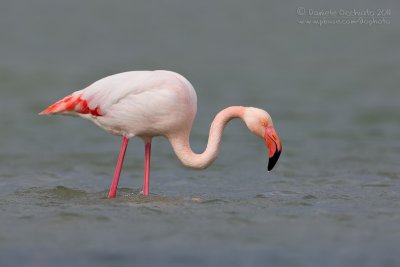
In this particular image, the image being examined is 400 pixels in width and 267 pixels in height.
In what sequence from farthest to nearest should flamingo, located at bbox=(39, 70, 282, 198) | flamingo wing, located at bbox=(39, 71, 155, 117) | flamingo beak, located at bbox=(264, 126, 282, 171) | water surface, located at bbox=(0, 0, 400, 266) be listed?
1. flamingo wing, located at bbox=(39, 71, 155, 117)
2. flamingo, located at bbox=(39, 70, 282, 198)
3. flamingo beak, located at bbox=(264, 126, 282, 171)
4. water surface, located at bbox=(0, 0, 400, 266)

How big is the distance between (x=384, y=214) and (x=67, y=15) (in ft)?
60.8

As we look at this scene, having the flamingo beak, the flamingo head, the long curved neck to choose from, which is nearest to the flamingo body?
the long curved neck

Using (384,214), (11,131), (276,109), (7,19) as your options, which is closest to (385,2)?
(276,109)

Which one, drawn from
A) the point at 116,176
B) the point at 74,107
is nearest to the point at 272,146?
the point at 116,176

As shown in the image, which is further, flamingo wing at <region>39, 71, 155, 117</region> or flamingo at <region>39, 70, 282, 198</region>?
flamingo wing at <region>39, 71, 155, 117</region>

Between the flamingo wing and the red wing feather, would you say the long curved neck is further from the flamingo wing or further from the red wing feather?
the red wing feather

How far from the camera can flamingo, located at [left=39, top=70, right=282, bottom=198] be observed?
8805 mm

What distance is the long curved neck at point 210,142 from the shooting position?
901cm

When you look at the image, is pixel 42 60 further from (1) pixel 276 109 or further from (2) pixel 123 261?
(2) pixel 123 261

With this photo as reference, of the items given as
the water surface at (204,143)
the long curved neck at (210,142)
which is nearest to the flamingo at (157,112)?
the long curved neck at (210,142)

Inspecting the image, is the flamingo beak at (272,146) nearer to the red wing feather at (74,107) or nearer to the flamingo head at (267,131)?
the flamingo head at (267,131)

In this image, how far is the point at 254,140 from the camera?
605 inches

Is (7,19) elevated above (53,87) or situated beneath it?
elevated above

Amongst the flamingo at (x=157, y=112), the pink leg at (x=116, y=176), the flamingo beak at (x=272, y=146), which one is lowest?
the pink leg at (x=116, y=176)
